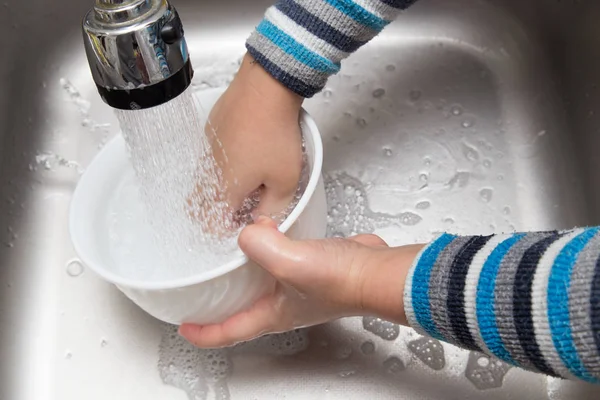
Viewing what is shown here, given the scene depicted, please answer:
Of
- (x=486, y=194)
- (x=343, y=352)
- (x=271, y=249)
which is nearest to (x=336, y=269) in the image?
(x=271, y=249)

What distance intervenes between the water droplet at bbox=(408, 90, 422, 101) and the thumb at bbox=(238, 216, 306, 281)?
0.34 meters

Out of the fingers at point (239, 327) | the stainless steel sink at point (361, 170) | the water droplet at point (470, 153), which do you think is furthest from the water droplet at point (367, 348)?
the water droplet at point (470, 153)

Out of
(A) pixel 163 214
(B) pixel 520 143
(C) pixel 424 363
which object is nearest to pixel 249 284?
(A) pixel 163 214

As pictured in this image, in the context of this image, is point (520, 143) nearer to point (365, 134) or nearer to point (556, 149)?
point (556, 149)

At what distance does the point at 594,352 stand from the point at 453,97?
0.42 m

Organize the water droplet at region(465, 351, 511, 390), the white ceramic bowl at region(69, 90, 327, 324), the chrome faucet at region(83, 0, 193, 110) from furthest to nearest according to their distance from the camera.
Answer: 1. the water droplet at region(465, 351, 511, 390)
2. the white ceramic bowl at region(69, 90, 327, 324)
3. the chrome faucet at region(83, 0, 193, 110)

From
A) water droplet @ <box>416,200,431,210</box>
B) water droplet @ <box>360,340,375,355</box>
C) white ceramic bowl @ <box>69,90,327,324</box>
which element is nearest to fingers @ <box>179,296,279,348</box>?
white ceramic bowl @ <box>69,90,327,324</box>

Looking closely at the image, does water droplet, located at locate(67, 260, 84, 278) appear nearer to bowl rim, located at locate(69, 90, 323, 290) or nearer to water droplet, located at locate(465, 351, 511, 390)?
bowl rim, located at locate(69, 90, 323, 290)

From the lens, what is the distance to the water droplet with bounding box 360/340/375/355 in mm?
583

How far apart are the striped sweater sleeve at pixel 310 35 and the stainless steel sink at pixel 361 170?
0.19 metres

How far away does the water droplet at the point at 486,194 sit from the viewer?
66 cm

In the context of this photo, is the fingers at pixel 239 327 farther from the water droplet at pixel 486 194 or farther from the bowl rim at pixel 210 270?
the water droplet at pixel 486 194

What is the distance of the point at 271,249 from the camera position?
1.41 ft

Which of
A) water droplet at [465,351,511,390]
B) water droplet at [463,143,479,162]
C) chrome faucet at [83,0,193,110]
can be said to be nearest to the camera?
chrome faucet at [83,0,193,110]
